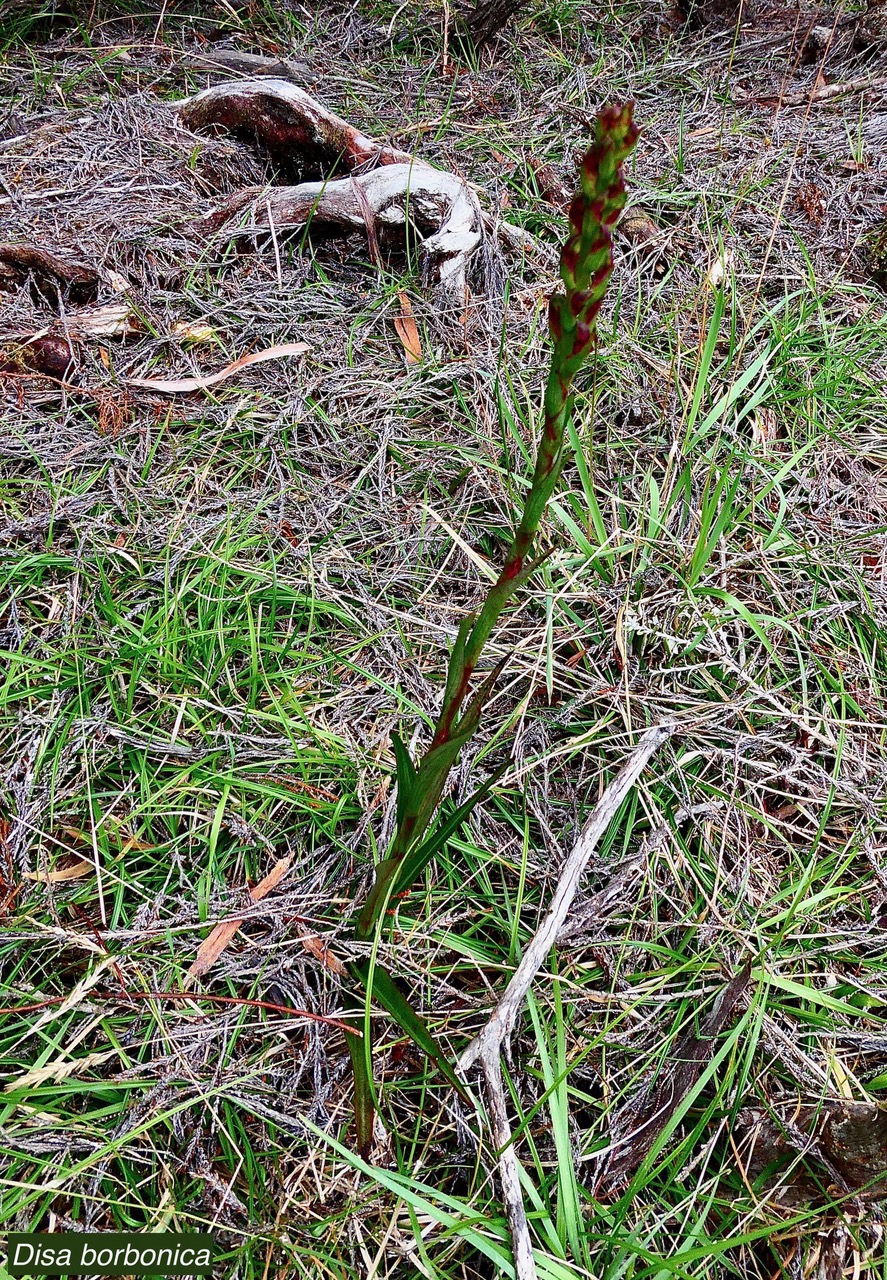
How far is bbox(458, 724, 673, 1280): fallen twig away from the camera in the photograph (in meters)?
1.15

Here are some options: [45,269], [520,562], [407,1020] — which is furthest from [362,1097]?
[45,269]

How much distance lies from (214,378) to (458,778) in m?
1.28

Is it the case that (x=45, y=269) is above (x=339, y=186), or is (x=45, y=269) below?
below

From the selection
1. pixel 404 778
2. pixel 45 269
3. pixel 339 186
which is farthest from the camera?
pixel 339 186

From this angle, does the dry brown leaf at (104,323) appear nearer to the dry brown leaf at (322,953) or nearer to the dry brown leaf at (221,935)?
the dry brown leaf at (221,935)

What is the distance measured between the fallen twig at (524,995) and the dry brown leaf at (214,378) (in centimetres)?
141

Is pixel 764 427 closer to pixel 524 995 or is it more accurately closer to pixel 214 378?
pixel 214 378

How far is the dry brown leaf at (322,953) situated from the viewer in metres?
1.38

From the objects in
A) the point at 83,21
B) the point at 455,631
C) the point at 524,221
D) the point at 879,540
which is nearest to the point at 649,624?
the point at 455,631

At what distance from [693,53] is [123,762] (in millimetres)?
3637

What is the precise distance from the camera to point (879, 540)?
6.65ft

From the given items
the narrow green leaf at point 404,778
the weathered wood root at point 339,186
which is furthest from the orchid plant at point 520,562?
the weathered wood root at point 339,186

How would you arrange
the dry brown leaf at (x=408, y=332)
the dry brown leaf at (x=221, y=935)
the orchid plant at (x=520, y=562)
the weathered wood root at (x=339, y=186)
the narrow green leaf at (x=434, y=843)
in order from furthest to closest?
the weathered wood root at (x=339, y=186) → the dry brown leaf at (x=408, y=332) → the dry brown leaf at (x=221, y=935) → the narrow green leaf at (x=434, y=843) → the orchid plant at (x=520, y=562)

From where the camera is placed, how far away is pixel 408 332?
7.74ft
